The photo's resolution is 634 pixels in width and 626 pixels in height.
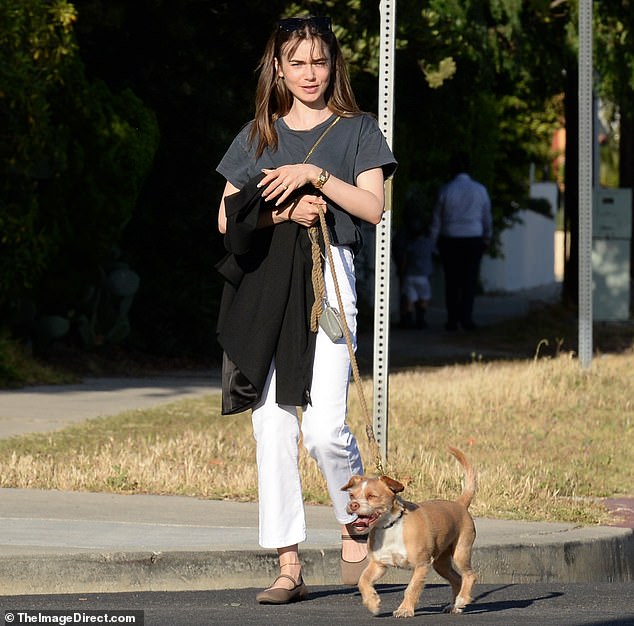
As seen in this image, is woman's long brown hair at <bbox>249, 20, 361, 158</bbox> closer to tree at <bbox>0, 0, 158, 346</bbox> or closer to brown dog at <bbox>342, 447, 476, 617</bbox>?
brown dog at <bbox>342, 447, 476, 617</bbox>

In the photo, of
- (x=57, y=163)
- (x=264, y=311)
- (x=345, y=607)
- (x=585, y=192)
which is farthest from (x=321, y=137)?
(x=585, y=192)

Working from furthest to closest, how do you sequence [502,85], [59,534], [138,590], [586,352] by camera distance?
[502,85], [586,352], [59,534], [138,590]

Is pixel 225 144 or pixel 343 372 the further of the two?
pixel 225 144

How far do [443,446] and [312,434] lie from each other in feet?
13.1

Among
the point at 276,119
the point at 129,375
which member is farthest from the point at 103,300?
the point at 276,119

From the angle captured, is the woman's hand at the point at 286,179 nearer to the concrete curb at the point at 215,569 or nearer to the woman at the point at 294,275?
the woman at the point at 294,275

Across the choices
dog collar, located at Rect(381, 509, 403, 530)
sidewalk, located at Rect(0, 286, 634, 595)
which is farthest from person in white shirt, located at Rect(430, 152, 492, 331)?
dog collar, located at Rect(381, 509, 403, 530)

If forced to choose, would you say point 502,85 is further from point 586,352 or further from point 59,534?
point 59,534

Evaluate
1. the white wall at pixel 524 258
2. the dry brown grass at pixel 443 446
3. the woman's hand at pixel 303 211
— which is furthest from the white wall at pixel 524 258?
the woman's hand at pixel 303 211

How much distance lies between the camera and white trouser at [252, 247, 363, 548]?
213 inches

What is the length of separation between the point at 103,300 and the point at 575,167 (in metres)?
8.16

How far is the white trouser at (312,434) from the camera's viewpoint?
17.7 ft

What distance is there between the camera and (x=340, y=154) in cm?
549

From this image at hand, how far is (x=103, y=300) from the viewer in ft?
44.5
